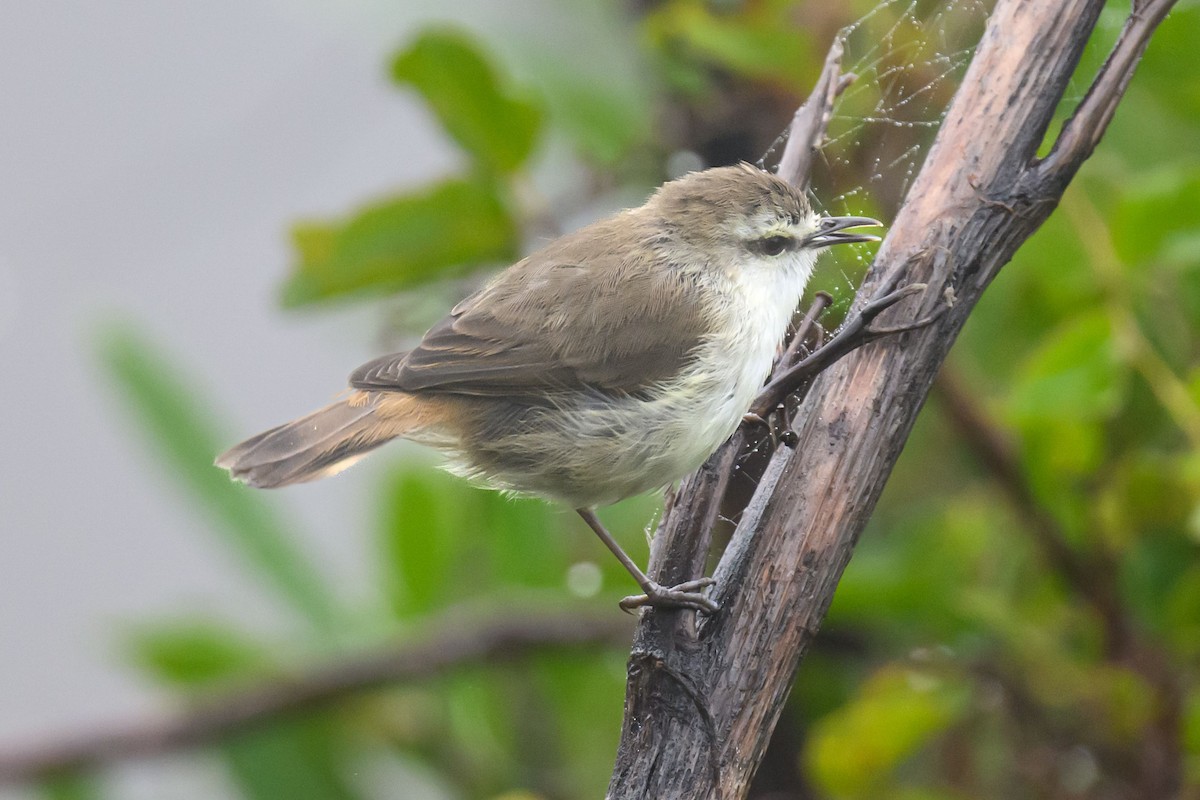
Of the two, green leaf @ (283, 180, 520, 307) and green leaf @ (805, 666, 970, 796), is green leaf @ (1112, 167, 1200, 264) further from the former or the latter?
green leaf @ (283, 180, 520, 307)

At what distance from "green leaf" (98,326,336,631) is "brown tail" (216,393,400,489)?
1063mm

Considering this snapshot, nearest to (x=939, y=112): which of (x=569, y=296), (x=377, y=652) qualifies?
Answer: (x=569, y=296)

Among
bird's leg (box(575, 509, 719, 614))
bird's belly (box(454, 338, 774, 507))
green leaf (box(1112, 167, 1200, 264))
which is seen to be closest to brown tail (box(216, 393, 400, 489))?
bird's belly (box(454, 338, 774, 507))

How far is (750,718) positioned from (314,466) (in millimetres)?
1138

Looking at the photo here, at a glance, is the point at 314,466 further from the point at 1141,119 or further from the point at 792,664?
the point at 1141,119

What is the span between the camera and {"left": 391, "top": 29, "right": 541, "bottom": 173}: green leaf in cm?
274

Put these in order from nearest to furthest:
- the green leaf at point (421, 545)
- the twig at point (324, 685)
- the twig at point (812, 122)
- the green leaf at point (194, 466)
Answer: the twig at point (812, 122) < the twig at point (324, 685) < the green leaf at point (421, 545) < the green leaf at point (194, 466)

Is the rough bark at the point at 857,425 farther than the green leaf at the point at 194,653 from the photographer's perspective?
No

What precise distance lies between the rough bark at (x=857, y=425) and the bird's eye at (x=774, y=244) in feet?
2.39

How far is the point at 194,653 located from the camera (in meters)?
3.40

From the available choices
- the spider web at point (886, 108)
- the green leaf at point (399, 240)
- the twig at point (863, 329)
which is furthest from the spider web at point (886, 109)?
the green leaf at point (399, 240)

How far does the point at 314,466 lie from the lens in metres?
2.44

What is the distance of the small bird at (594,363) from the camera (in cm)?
244

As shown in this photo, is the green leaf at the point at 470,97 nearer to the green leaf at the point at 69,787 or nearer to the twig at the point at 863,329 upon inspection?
the twig at the point at 863,329
